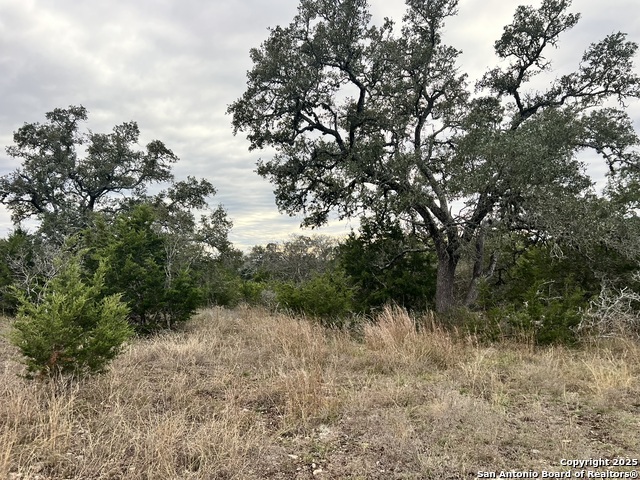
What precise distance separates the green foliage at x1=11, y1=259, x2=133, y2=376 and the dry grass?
234 millimetres

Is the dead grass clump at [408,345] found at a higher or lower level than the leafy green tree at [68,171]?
lower

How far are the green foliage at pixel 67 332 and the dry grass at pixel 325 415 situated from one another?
0.23 metres

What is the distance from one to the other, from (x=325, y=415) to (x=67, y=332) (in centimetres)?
283

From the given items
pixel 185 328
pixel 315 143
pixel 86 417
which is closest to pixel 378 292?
pixel 315 143

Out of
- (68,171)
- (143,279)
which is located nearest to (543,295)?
(143,279)

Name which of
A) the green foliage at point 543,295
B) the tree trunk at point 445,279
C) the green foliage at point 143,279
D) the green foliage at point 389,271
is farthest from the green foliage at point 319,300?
the green foliage at point 543,295

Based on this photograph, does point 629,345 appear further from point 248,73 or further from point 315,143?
point 248,73

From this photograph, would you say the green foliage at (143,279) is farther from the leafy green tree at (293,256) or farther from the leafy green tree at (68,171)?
the leafy green tree at (293,256)

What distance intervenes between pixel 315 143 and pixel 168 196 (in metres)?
9.22

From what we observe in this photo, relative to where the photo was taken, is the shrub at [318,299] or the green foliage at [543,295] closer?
the green foliage at [543,295]

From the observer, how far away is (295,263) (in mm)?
28625

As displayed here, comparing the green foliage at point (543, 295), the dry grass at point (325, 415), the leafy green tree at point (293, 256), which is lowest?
the dry grass at point (325, 415)

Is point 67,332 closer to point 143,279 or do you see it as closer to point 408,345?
point 408,345

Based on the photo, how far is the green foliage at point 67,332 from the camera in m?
3.74
